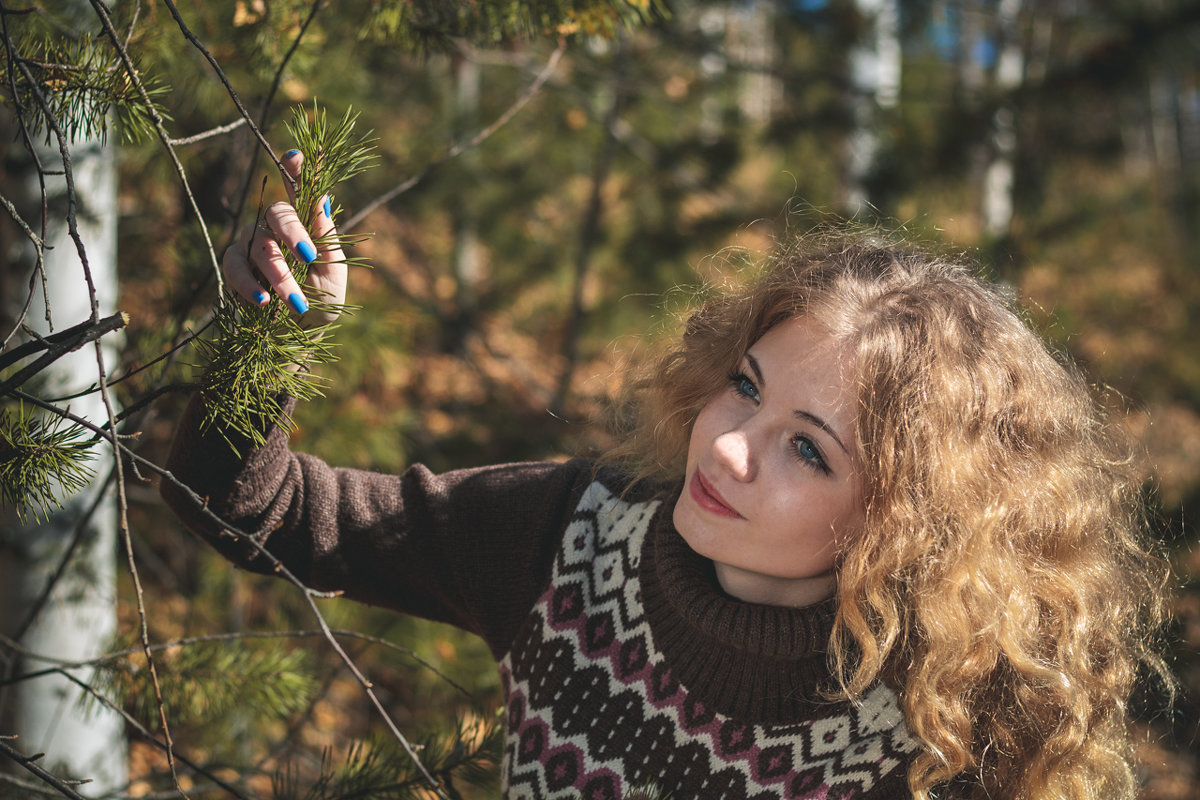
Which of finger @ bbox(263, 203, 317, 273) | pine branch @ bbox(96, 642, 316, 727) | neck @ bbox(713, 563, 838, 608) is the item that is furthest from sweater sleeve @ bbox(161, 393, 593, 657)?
finger @ bbox(263, 203, 317, 273)

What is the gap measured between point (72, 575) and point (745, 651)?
1.16 m

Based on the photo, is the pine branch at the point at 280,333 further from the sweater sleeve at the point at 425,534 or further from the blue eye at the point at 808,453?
the blue eye at the point at 808,453

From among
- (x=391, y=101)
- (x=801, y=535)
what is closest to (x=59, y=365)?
(x=801, y=535)

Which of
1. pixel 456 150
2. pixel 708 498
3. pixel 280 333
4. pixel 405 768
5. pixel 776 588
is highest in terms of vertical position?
pixel 456 150

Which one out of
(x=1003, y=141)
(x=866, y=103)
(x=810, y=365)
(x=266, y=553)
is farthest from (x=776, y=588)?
(x=1003, y=141)

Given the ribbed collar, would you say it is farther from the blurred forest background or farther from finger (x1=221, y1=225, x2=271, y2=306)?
finger (x1=221, y1=225, x2=271, y2=306)

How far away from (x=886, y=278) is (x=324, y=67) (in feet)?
3.58

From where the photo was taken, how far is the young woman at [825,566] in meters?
1.16

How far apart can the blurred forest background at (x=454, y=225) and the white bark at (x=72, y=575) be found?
13mm

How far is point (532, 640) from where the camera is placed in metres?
1.37

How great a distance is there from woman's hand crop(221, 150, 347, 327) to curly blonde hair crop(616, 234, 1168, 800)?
64 cm

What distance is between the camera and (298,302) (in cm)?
87

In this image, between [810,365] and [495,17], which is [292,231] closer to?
[495,17]

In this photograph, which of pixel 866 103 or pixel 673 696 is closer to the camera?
pixel 673 696
